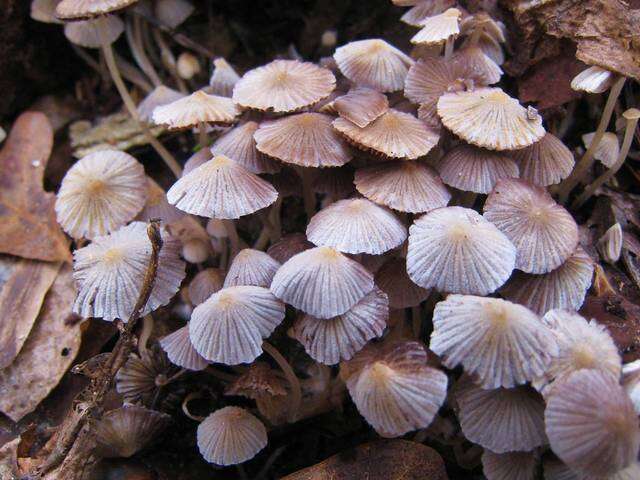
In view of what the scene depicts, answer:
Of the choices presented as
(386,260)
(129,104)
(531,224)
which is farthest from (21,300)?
(531,224)

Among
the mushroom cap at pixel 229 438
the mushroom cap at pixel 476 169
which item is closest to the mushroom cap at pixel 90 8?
the mushroom cap at pixel 476 169

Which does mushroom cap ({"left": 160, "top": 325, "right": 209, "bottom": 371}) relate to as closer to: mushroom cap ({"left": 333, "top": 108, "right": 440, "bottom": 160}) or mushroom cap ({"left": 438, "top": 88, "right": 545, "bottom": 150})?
mushroom cap ({"left": 333, "top": 108, "right": 440, "bottom": 160})

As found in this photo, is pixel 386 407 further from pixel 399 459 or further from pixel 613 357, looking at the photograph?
pixel 613 357

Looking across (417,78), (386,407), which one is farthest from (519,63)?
(386,407)

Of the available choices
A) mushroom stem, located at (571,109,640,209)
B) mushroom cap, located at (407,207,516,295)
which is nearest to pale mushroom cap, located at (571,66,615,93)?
mushroom stem, located at (571,109,640,209)

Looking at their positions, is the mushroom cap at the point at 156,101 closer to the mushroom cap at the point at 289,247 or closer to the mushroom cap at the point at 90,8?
the mushroom cap at the point at 90,8

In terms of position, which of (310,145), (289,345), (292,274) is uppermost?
(310,145)

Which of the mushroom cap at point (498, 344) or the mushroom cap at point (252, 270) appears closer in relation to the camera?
the mushroom cap at point (498, 344)
